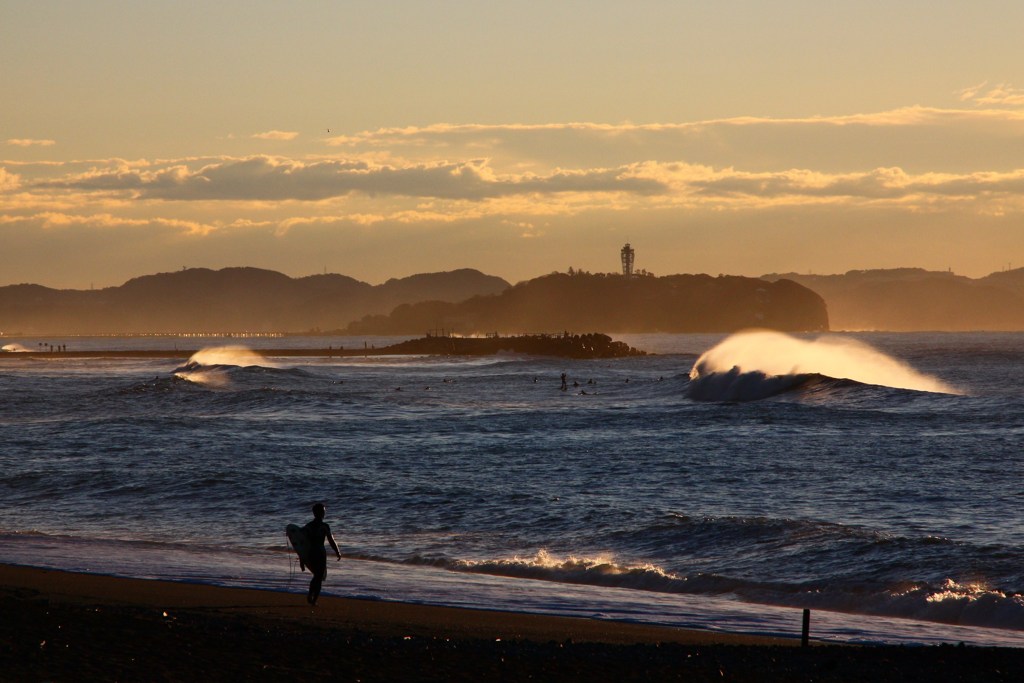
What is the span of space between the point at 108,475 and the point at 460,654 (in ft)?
62.8

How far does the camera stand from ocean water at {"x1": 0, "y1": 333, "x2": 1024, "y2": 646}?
15.6m

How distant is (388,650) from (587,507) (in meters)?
11.8

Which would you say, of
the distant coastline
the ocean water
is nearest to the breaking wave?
the ocean water

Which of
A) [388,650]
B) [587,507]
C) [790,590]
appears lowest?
[790,590]

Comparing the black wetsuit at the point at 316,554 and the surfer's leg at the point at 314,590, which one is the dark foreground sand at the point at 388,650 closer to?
the surfer's leg at the point at 314,590

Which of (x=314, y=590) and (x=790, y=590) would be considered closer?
(x=314, y=590)

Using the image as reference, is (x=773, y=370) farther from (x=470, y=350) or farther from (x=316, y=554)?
(x=470, y=350)

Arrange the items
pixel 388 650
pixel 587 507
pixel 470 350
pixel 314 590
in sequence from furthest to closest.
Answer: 1. pixel 470 350
2. pixel 587 507
3. pixel 314 590
4. pixel 388 650

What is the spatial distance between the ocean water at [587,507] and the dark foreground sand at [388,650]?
1.40 m

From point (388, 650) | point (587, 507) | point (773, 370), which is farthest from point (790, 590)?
point (773, 370)

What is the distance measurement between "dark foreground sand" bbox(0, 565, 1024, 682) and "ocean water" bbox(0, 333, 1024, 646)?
4.60ft

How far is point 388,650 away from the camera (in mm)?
11172

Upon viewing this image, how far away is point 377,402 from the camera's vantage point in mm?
62344

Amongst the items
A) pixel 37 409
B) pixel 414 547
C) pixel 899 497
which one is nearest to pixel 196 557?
pixel 414 547
